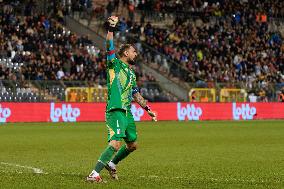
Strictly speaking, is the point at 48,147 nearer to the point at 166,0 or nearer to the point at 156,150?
the point at 156,150

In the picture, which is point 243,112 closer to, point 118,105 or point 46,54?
point 46,54

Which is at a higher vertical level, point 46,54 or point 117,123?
point 46,54

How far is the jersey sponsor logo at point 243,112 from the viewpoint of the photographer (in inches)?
1750

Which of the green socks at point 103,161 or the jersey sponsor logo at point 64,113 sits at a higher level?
the green socks at point 103,161

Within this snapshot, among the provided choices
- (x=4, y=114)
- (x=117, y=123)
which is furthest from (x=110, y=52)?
(x=4, y=114)

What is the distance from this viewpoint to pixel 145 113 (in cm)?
4103

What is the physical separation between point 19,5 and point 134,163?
31.4 m

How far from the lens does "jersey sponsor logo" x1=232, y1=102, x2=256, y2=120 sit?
44.4 m

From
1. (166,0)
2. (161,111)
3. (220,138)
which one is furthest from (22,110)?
(166,0)

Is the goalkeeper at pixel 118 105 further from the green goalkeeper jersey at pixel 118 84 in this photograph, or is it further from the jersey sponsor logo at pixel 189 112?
the jersey sponsor logo at pixel 189 112

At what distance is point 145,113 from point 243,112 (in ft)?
23.3

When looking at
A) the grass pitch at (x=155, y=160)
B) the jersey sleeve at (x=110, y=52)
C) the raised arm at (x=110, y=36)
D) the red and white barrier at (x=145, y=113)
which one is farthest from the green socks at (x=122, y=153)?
the red and white barrier at (x=145, y=113)

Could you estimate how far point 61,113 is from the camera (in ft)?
126


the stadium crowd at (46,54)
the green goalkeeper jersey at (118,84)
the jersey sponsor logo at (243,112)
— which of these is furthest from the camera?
the jersey sponsor logo at (243,112)
